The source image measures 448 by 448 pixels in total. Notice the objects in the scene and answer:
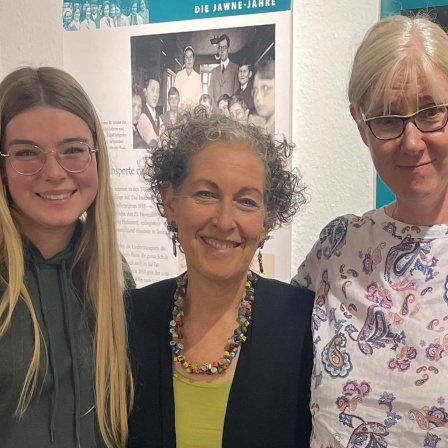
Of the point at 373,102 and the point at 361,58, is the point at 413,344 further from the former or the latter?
the point at 361,58

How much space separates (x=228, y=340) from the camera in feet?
4.50

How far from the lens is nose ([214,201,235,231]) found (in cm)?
127

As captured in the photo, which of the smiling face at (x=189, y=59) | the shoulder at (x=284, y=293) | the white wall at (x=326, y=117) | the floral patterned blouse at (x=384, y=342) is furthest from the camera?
the smiling face at (x=189, y=59)

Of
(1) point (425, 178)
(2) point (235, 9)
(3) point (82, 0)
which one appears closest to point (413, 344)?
(1) point (425, 178)

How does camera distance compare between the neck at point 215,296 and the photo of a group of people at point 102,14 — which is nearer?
the neck at point 215,296

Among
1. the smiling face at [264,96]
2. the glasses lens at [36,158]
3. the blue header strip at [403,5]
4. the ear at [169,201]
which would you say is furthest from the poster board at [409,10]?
the glasses lens at [36,158]

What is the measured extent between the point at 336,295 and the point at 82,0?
179 cm

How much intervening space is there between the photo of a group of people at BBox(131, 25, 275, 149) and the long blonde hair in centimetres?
63

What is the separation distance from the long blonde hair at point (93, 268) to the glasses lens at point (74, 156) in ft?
0.19

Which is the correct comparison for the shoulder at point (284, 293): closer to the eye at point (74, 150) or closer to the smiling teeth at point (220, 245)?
the smiling teeth at point (220, 245)

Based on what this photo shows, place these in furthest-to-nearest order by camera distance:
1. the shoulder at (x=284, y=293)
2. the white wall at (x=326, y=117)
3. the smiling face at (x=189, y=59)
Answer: the smiling face at (x=189, y=59)
the white wall at (x=326, y=117)
the shoulder at (x=284, y=293)

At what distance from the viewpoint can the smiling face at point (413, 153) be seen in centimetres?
108

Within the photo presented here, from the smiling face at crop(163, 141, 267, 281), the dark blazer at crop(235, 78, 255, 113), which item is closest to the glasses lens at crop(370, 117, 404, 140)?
the smiling face at crop(163, 141, 267, 281)

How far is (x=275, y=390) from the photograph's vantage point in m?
1.28
